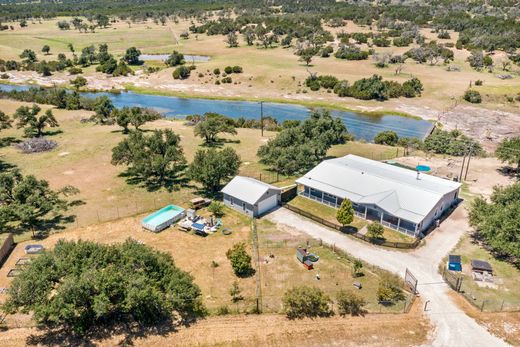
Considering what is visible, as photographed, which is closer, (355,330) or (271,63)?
(355,330)

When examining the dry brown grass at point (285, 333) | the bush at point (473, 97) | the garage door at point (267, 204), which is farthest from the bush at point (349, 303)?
the bush at point (473, 97)

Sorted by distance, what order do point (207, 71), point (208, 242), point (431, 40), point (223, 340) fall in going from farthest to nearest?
point (431, 40) < point (207, 71) < point (208, 242) < point (223, 340)

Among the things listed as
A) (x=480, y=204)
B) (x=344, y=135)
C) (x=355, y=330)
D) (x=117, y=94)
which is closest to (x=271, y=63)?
(x=117, y=94)

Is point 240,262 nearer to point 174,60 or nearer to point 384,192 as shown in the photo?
point 384,192

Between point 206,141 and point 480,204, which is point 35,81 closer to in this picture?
point 206,141

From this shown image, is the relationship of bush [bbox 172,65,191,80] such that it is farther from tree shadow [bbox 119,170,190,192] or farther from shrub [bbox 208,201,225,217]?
shrub [bbox 208,201,225,217]

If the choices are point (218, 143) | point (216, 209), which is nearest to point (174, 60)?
point (218, 143)
